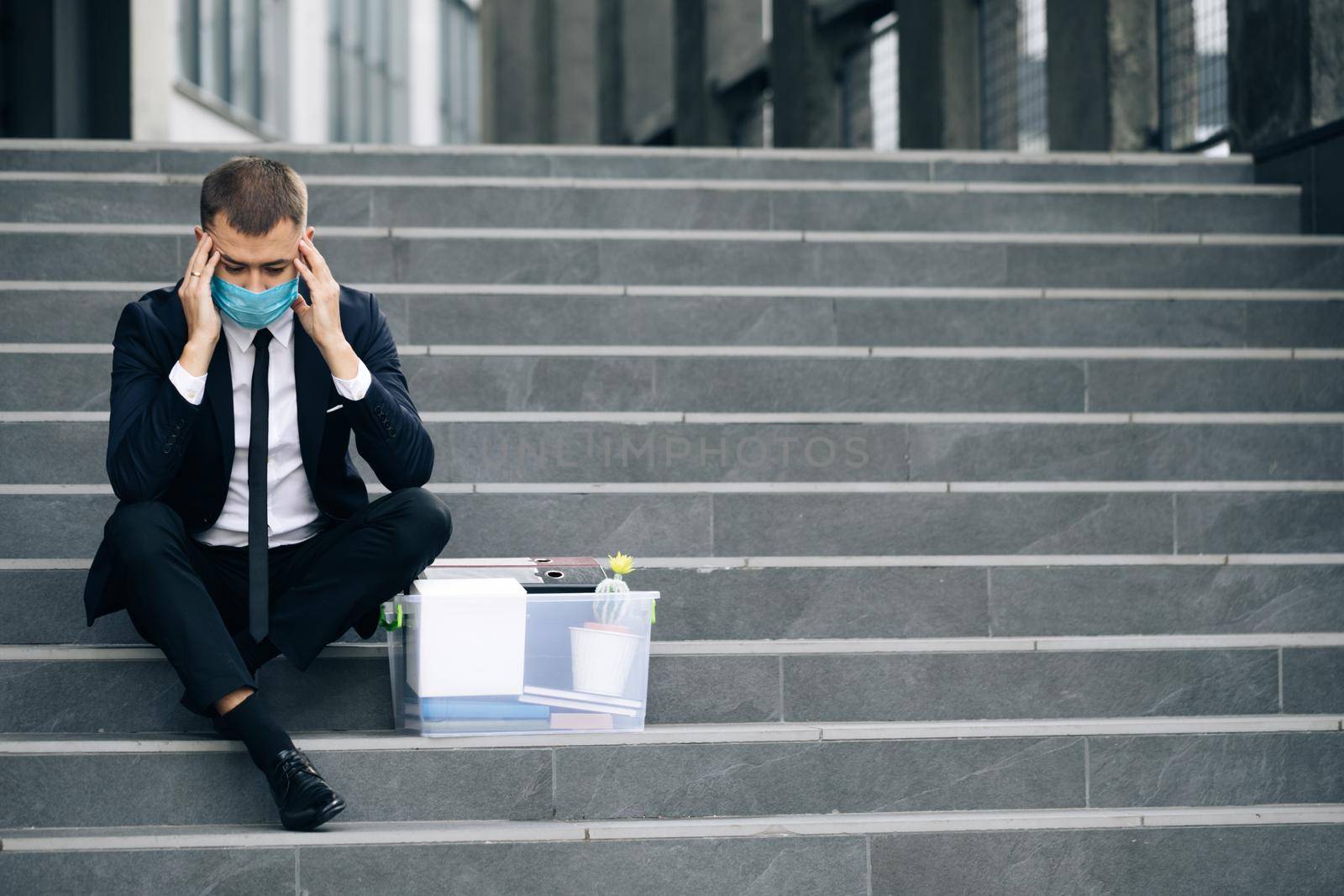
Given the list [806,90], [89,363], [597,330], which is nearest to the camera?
[89,363]

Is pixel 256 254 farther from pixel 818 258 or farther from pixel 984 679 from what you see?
pixel 818 258

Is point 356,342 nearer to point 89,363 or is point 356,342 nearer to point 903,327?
point 89,363

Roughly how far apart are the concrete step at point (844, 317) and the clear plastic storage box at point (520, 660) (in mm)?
1707

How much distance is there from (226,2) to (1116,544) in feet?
63.8

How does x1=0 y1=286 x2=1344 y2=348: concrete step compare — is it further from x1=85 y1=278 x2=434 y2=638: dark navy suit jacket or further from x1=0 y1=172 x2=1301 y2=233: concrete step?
x1=85 y1=278 x2=434 y2=638: dark navy suit jacket

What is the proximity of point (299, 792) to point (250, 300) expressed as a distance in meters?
0.96

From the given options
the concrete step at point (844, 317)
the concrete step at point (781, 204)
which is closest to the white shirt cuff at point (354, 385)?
the concrete step at point (844, 317)

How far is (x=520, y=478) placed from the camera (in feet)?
13.7

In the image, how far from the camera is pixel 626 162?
5816 millimetres

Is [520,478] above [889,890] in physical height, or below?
above

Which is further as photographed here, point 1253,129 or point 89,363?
point 1253,129

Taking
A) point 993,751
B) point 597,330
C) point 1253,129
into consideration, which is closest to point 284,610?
point 993,751

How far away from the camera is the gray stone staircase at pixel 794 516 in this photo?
10.1 feet

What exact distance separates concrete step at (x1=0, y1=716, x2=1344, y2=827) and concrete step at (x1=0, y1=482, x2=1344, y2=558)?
26.4 inches
